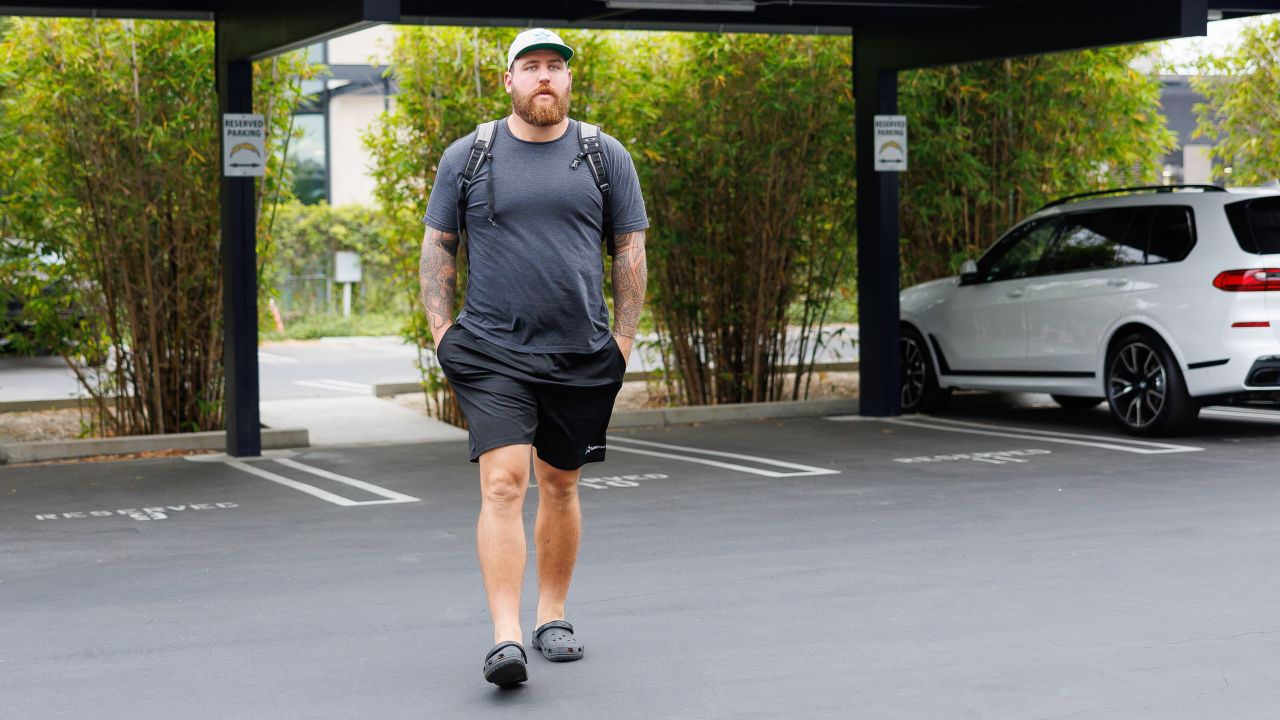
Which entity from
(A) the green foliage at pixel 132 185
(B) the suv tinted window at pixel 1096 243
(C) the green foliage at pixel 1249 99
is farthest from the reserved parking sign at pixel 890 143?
(A) the green foliage at pixel 132 185

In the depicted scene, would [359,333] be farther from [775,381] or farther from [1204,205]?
[1204,205]

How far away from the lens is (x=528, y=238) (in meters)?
4.90

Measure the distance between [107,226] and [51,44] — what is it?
135 centimetres

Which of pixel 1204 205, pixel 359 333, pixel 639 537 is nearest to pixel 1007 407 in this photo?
pixel 1204 205

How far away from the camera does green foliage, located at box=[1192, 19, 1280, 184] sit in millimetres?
15086

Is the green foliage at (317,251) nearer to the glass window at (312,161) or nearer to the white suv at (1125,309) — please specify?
the glass window at (312,161)

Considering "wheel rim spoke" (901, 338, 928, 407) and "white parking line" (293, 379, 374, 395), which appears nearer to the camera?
"wheel rim spoke" (901, 338, 928, 407)

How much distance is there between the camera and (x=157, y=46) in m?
11.5

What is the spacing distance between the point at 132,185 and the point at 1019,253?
22.0 feet

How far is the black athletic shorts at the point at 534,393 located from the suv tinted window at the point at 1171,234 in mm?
6798

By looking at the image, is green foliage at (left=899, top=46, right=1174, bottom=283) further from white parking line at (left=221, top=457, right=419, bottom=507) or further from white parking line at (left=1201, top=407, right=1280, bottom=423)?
white parking line at (left=221, top=457, right=419, bottom=507)

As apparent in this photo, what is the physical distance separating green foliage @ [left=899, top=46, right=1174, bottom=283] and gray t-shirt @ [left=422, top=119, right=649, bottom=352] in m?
8.82

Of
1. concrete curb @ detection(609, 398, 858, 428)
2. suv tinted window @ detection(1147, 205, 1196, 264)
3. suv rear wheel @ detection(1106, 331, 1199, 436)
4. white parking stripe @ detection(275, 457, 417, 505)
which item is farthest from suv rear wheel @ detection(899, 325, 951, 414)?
white parking stripe @ detection(275, 457, 417, 505)

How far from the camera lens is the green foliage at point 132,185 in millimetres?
11305
